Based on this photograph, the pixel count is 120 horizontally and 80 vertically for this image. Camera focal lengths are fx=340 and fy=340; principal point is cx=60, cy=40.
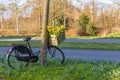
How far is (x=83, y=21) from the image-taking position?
1654 inches

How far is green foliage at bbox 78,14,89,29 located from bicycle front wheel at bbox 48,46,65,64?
3153 cm

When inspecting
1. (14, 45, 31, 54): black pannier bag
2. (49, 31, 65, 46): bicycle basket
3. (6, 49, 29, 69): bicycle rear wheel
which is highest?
(49, 31, 65, 46): bicycle basket

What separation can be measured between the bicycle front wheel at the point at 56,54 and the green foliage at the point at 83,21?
1241 inches

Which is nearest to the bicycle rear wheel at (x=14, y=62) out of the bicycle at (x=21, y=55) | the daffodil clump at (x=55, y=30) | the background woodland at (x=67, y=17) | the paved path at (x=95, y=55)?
the bicycle at (x=21, y=55)

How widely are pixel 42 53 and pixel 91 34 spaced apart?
32143 mm

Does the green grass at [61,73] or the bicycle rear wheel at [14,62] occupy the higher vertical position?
the bicycle rear wheel at [14,62]

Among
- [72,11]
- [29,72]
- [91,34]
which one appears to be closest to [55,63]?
[29,72]

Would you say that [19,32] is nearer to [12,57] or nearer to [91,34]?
[91,34]

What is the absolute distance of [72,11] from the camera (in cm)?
4406

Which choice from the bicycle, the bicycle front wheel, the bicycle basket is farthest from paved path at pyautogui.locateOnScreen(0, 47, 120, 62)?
the bicycle

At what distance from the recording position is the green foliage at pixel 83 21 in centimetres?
4153

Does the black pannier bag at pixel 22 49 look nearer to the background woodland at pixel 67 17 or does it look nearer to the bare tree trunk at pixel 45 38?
the bare tree trunk at pixel 45 38

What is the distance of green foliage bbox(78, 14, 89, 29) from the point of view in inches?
1635

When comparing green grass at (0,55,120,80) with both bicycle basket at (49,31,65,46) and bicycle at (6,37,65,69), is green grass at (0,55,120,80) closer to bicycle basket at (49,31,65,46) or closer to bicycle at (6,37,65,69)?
bicycle at (6,37,65,69)
